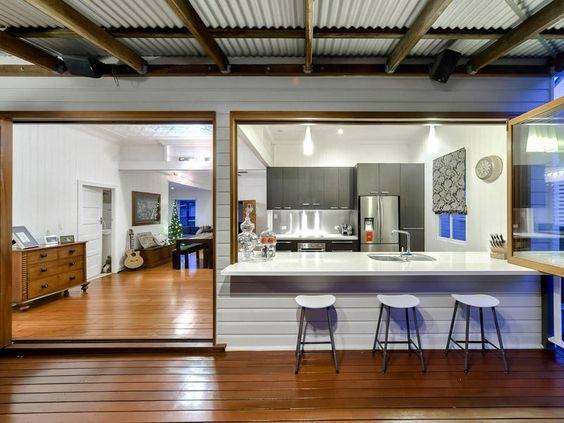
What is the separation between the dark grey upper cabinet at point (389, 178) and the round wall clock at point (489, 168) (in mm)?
1918

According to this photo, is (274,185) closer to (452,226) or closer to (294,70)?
(452,226)

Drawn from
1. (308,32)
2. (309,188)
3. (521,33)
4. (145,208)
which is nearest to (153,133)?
(145,208)

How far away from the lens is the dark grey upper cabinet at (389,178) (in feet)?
19.4

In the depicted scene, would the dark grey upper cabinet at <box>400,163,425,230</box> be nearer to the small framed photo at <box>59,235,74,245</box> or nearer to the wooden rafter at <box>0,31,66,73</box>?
the wooden rafter at <box>0,31,66,73</box>

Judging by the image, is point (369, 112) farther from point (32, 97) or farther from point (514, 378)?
point (32, 97)

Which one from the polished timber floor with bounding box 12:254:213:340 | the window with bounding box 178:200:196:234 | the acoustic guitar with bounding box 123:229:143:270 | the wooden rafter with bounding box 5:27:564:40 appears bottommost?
the polished timber floor with bounding box 12:254:213:340

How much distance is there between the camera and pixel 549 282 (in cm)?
288

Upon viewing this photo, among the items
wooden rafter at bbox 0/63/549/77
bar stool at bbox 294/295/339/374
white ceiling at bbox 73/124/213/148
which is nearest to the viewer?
bar stool at bbox 294/295/339/374

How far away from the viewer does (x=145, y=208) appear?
759 centimetres

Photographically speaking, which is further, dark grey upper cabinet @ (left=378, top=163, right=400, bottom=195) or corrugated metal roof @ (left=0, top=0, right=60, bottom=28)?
dark grey upper cabinet @ (left=378, top=163, right=400, bottom=195)

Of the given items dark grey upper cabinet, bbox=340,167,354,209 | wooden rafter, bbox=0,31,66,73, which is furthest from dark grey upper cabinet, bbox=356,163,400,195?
wooden rafter, bbox=0,31,66,73

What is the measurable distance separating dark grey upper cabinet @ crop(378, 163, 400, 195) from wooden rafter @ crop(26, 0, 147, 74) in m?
4.73

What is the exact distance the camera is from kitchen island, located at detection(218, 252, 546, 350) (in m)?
2.88

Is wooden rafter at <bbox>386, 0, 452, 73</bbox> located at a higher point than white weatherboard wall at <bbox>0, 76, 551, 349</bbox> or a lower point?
higher
